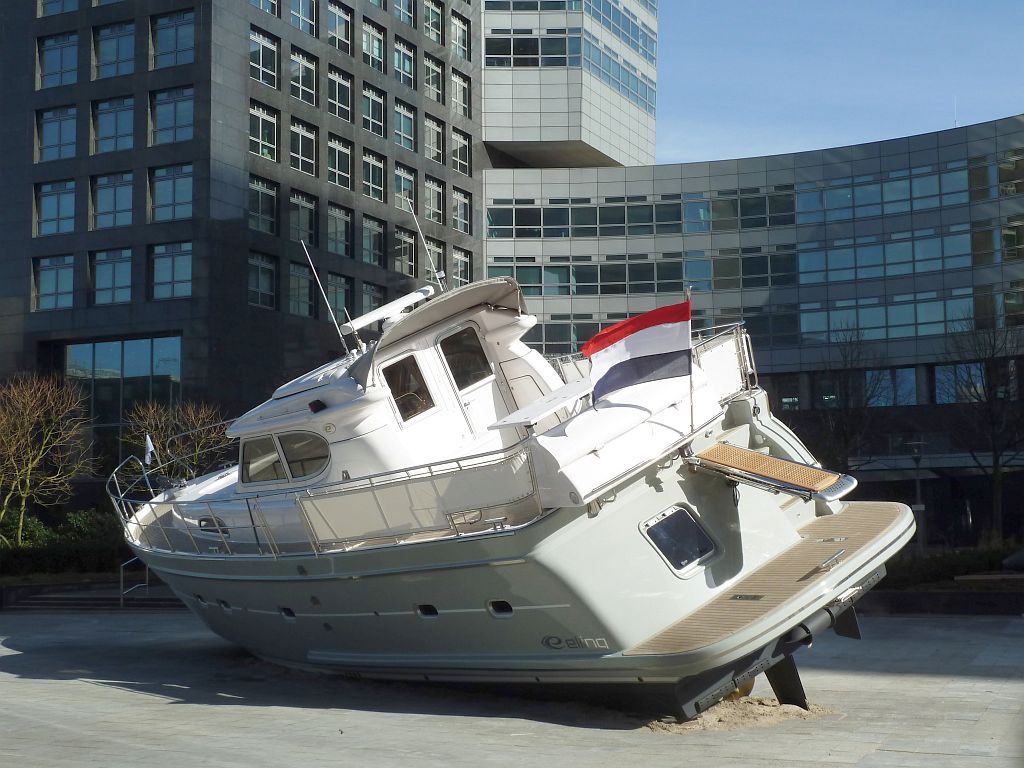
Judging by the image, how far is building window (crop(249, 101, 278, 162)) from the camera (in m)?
42.7

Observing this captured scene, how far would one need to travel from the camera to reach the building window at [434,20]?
5188 centimetres

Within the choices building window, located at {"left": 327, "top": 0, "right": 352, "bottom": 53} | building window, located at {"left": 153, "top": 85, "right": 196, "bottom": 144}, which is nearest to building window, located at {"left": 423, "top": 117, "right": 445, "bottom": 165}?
building window, located at {"left": 327, "top": 0, "right": 352, "bottom": 53}

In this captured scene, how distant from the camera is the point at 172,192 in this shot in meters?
41.2

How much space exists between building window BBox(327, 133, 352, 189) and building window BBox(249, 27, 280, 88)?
12.1 feet

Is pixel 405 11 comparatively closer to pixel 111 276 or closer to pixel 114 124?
pixel 114 124

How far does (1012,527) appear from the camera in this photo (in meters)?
44.3

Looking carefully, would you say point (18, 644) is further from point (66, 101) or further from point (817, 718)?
point (66, 101)

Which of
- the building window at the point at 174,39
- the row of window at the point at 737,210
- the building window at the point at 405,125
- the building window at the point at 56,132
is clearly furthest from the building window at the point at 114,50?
the row of window at the point at 737,210

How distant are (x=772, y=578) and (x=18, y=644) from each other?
14.9 meters

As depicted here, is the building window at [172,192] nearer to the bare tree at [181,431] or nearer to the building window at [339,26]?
the bare tree at [181,431]

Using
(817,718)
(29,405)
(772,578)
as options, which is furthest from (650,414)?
(29,405)

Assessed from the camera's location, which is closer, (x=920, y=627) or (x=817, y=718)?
(x=817, y=718)

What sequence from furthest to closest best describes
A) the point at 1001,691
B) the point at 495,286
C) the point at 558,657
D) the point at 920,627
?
the point at 920,627 → the point at 495,286 → the point at 1001,691 → the point at 558,657

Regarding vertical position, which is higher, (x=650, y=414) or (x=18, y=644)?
(x=650, y=414)
